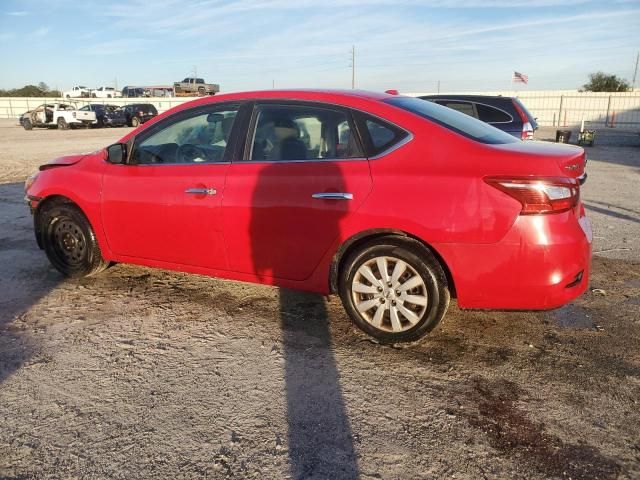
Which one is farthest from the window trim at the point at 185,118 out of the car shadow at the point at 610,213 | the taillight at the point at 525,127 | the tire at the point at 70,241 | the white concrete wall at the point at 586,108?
the white concrete wall at the point at 586,108

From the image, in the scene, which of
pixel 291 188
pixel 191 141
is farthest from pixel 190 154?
pixel 291 188

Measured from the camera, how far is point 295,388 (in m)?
2.99

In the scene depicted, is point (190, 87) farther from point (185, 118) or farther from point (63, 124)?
point (185, 118)

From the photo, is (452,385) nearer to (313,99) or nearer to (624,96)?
(313,99)

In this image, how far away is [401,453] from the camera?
2.44 meters

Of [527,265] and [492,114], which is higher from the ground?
[492,114]

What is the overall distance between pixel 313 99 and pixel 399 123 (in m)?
0.71

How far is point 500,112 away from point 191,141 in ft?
23.4

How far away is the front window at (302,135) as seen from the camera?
11.8ft

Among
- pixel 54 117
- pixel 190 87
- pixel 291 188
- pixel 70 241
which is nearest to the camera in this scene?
pixel 291 188

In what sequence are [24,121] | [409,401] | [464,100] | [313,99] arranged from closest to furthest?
1. [409,401]
2. [313,99]
3. [464,100]
4. [24,121]

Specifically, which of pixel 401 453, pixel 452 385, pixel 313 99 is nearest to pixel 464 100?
pixel 313 99

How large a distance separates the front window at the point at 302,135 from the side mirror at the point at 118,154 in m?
1.27

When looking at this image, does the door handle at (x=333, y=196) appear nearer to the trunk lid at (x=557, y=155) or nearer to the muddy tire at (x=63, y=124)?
the trunk lid at (x=557, y=155)
